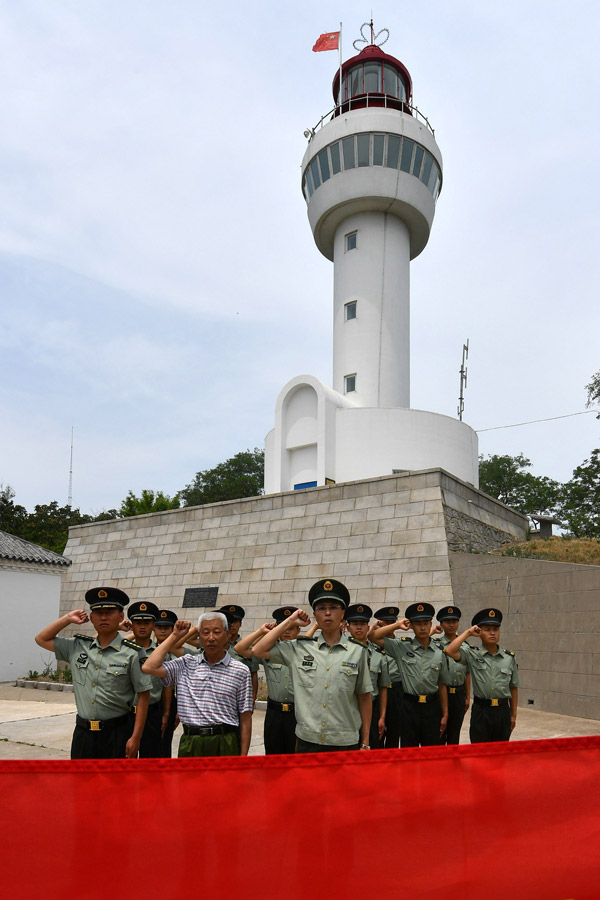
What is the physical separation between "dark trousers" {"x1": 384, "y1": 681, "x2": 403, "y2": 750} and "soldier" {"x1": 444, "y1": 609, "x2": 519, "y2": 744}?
681 millimetres

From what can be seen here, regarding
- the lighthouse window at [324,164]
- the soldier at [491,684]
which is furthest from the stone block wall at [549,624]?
the lighthouse window at [324,164]

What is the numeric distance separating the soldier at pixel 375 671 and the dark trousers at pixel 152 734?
1.69 meters

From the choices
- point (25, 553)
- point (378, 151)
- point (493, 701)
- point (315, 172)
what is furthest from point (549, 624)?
point (315, 172)

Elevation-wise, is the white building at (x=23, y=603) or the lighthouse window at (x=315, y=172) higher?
the lighthouse window at (x=315, y=172)

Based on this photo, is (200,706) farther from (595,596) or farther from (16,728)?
(595,596)

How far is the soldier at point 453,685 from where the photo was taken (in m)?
6.27

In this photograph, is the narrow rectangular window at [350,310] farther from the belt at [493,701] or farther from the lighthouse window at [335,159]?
the belt at [493,701]

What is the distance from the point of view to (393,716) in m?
6.45

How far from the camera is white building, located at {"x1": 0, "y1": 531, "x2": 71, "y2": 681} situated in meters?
16.5

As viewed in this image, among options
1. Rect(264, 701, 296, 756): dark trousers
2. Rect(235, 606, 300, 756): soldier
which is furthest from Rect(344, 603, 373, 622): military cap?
Rect(264, 701, 296, 756): dark trousers

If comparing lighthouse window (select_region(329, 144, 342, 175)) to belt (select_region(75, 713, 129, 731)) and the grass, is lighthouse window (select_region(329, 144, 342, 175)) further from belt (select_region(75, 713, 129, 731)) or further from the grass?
belt (select_region(75, 713, 129, 731))

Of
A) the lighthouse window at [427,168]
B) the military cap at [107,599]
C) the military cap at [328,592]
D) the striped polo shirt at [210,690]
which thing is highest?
the lighthouse window at [427,168]

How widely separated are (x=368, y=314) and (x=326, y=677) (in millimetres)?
18794

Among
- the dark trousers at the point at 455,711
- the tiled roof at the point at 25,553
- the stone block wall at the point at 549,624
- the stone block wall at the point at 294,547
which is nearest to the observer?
the dark trousers at the point at 455,711
